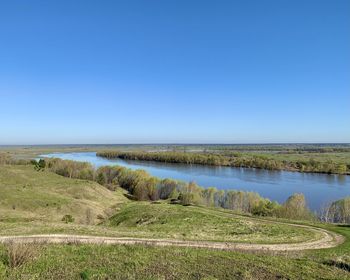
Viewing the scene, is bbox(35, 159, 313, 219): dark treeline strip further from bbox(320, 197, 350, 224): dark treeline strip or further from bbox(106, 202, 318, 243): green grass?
bbox(106, 202, 318, 243): green grass

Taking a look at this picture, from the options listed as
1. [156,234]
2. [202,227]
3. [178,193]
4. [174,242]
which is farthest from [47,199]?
[174,242]

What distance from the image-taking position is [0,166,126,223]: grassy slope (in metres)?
38.7

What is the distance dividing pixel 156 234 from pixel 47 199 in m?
31.0

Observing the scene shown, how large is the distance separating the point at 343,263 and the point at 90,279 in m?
8.86

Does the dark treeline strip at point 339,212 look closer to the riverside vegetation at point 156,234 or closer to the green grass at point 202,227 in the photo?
the riverside vegetation at point 156,234

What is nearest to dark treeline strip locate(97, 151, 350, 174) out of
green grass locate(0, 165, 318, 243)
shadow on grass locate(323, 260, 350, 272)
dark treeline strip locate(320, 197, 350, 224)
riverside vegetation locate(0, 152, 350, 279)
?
riverside vegetation locate(0, 152, 350, 279)

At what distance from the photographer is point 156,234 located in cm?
1828

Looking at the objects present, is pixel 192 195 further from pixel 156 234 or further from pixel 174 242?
pixel 174 242

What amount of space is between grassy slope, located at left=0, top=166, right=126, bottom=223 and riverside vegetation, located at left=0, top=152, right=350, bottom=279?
122mm

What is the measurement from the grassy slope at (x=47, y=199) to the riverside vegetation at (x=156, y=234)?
0.12 metres

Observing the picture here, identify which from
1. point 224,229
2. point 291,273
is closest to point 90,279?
point 291,273

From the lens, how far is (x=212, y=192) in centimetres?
5931

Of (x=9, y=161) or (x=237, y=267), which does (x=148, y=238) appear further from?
(x=9, y=161)

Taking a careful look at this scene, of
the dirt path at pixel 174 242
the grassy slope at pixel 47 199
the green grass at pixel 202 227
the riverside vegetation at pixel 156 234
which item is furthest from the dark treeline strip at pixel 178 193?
the dirt path at pixel 174 242
